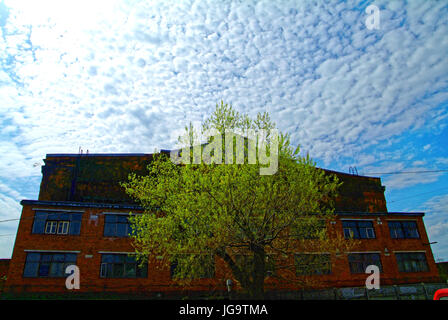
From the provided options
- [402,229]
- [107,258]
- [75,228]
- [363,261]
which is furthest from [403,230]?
[75,228]

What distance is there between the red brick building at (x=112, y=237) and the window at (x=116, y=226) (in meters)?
0.08

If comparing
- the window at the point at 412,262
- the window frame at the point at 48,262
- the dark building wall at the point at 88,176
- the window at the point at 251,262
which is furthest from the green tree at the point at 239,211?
the window at the point at 412,262

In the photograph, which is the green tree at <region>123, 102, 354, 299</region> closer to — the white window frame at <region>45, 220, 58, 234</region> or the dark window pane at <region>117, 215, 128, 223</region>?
the dark window pane at <region>117, 215, 128, 223</region>

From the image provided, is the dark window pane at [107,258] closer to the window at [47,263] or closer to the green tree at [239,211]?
the window at [47,263]

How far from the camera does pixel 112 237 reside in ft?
78.2

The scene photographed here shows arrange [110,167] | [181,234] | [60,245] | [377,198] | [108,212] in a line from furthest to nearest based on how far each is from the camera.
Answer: [377,198] → [110,167] → [108,212] → [60,245] → [181,234]

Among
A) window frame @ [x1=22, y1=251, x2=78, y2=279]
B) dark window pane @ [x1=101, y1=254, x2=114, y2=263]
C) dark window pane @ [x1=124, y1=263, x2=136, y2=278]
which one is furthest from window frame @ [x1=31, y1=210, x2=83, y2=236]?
dark window pane @ [x1=124, y1=263, x2=136, y2=278]

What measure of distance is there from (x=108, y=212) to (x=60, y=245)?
4298 mm

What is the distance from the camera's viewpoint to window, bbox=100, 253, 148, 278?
22.9m

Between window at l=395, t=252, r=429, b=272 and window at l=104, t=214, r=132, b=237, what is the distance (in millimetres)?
27072

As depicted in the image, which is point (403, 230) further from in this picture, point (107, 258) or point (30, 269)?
point (30, 269)
